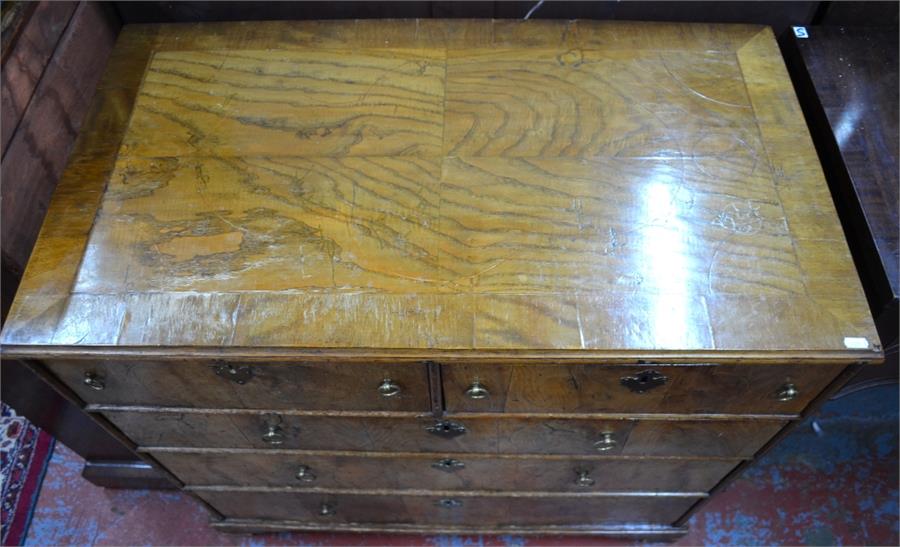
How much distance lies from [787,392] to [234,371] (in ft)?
2.84

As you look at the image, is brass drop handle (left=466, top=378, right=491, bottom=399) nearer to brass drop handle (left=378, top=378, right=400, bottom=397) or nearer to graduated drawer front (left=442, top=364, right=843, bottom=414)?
graduated drawer front (left=442, top=364, right=843, bottom=414)

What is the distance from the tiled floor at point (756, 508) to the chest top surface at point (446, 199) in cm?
96

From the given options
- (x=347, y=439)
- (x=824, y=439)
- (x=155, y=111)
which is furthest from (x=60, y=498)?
(x=824, y=439)

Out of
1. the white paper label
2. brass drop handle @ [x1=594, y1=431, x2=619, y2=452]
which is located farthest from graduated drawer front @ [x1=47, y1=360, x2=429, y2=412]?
the white paper label

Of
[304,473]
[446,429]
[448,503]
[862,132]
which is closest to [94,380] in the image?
[304,473]

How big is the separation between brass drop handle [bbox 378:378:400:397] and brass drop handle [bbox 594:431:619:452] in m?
0.40

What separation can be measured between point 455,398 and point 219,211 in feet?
1.60

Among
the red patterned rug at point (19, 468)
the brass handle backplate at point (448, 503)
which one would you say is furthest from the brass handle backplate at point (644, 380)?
the red patterned rug at point (19, 468)

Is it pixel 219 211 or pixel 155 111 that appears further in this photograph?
pixel 155 111

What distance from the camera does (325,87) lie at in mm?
1264

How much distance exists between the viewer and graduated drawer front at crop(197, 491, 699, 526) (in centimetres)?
156

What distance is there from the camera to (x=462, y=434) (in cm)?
125

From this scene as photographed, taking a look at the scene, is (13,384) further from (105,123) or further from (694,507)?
(694,507)

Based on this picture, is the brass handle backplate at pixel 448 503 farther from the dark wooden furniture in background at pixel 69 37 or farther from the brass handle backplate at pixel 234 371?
the dark wooden furniture in background at pixel 69 37
